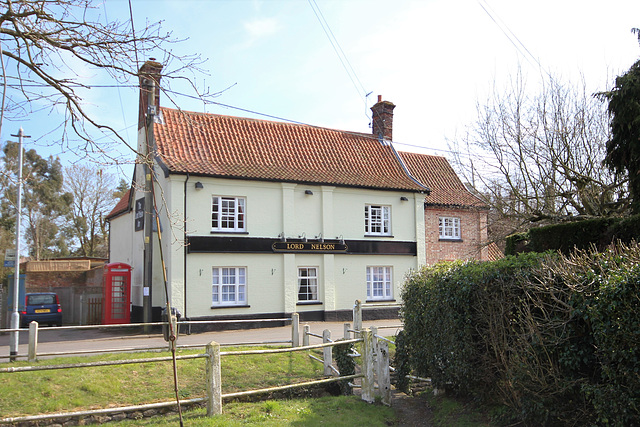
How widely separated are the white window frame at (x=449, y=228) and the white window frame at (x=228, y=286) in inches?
450

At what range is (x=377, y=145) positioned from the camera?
2780 cm

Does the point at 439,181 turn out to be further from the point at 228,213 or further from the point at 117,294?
the point at 117,294

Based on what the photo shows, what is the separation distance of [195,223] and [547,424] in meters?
15.8

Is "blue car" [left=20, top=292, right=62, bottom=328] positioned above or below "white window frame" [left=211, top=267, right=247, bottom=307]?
below

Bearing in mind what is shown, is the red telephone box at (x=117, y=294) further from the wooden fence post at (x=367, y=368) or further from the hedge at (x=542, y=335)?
the hedge at (x=542, y=335)

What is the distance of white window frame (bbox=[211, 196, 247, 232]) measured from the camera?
68.5ft

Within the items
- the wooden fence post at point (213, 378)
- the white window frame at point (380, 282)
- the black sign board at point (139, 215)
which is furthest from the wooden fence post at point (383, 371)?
the black sign board at point (139, 215)

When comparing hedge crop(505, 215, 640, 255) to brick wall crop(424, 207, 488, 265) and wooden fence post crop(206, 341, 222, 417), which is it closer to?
wooden fence post crop(206, 341, 222, 417)

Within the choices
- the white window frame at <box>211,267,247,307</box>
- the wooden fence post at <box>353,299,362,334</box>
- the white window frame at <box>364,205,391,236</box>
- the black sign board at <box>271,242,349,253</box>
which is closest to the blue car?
the white window frame at <box>211,267,247,307</box>

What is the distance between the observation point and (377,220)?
24.8 meters

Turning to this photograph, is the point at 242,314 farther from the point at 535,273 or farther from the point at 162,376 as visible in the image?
the point at 535,273

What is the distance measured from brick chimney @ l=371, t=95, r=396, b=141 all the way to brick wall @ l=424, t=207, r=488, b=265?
5.05 metres

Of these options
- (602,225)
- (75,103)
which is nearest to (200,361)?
(75,103)

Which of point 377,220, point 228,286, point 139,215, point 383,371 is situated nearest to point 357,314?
point 383,371
